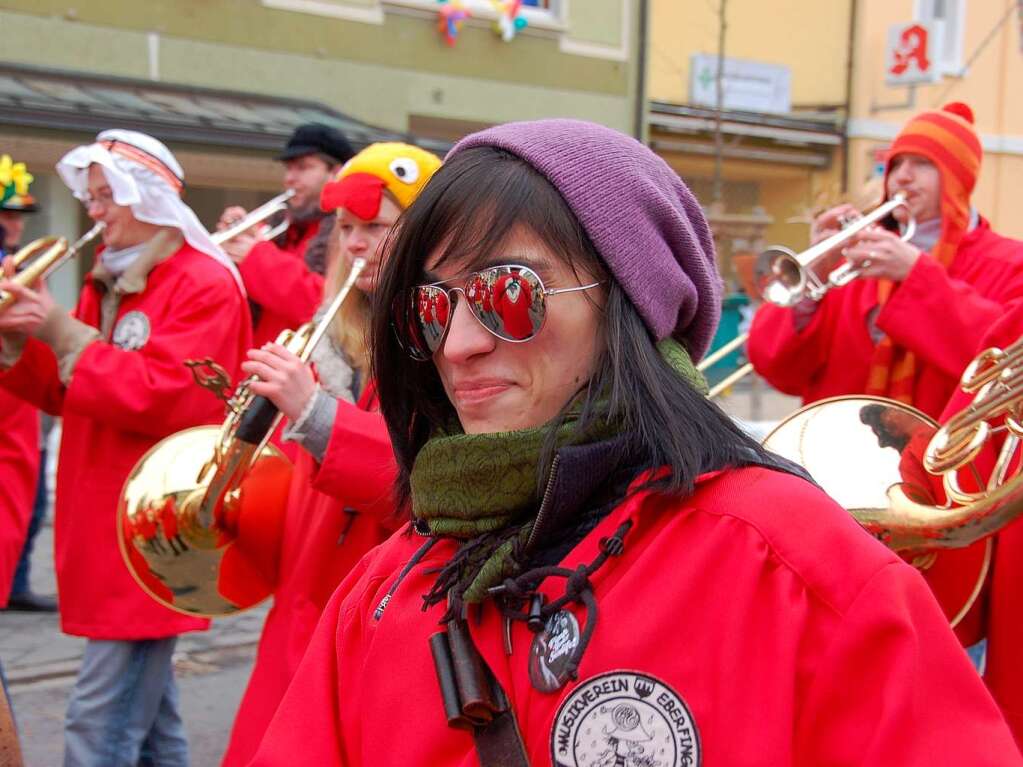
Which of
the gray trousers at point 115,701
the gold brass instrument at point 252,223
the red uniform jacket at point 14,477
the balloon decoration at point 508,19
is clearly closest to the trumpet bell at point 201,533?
the gray trousers at point 115,701

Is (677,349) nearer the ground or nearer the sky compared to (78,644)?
nearer the sky

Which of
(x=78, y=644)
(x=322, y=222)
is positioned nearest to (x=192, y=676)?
(x=78, y=644)

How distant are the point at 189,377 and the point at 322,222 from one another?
214 cm

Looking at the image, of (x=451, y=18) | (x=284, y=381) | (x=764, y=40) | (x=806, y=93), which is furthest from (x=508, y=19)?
(x=284, y=381)

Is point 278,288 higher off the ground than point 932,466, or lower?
lower

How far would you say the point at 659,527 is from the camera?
140cm

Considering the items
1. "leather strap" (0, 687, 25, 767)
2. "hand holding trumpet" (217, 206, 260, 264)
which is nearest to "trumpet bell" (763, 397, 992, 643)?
"leather strap" (0, 687, 25, 767)

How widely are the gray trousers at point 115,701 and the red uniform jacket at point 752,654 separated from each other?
8.06 feet

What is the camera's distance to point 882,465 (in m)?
2.71

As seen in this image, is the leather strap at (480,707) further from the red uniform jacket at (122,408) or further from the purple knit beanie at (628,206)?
the red uniform jacket at (122,408)

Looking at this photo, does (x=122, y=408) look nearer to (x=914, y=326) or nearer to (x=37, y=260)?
(x=37, y=260)

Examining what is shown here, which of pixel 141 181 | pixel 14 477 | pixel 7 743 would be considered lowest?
pixel 14 477

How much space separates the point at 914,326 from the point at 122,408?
7.11 feet

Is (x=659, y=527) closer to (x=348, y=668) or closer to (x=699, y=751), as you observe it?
(x=699, y=751)
